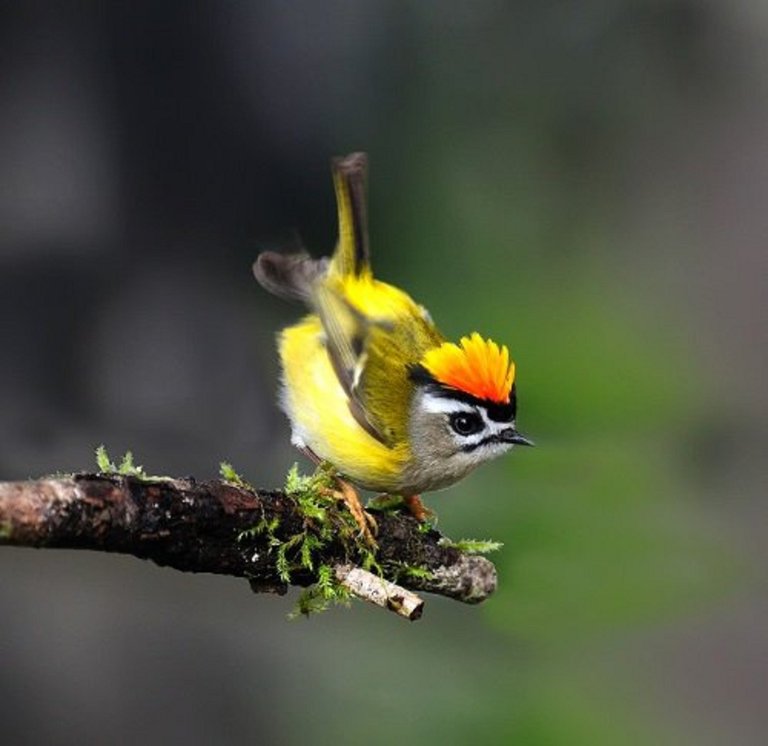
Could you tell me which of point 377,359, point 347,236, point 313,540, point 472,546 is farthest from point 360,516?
point 347,236

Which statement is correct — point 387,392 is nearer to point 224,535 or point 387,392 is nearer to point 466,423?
point 466,423

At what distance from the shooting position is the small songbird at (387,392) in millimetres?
3314

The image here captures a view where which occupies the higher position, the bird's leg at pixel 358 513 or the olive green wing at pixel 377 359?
the olive green wing at pixel 377 359

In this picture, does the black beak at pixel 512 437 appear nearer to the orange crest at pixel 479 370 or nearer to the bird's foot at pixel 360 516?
the orange crest at pixel 479 370

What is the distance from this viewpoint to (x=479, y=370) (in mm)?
3254

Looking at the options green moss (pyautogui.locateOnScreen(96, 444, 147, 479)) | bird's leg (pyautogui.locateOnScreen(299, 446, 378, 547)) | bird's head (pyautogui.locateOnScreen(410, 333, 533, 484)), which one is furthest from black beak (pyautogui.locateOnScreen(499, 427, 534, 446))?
green moss (pyautogui.locateOnScreen(96, 444, 147, 479))

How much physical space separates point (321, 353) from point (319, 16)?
88.2 inches

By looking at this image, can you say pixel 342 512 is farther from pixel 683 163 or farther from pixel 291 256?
pixel 683 163

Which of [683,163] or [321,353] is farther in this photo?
[683,163]

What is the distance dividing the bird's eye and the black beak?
0.18 ft

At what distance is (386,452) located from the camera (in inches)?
131

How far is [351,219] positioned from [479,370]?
71 cm

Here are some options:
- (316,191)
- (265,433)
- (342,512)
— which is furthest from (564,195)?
(342,512)

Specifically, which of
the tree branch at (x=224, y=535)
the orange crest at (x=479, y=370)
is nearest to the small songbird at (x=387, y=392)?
the orange crest at (x=479, y=370)
